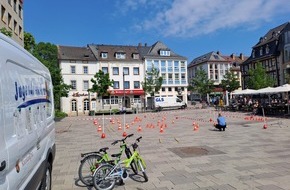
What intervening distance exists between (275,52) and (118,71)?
29.3 meters

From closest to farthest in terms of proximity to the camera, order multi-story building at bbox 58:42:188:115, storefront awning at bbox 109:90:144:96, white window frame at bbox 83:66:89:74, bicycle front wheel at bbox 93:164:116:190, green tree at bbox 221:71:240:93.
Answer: bicycle front wheel at bbox 93:164:116:190 → multi-story building at bbox 58:42:188:115 → white window frame at bbox 83:66:89:74 → storefront awning at bbox 109:90:144:96 → green tree at bbox 221:71:240:93

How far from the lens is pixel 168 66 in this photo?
60656 millimetres

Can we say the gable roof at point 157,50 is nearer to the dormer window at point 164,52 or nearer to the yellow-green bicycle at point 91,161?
the dormer window at point 164,52

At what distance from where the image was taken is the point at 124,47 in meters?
59.1

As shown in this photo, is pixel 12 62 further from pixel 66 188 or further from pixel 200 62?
pixel 200 62

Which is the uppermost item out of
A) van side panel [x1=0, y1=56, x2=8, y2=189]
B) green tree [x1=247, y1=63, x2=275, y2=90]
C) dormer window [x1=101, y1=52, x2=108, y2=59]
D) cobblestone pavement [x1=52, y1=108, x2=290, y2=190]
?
dormer window [x1=101, y1=52, x2=108, y2=59]

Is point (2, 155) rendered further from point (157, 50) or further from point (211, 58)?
point (211, 58)

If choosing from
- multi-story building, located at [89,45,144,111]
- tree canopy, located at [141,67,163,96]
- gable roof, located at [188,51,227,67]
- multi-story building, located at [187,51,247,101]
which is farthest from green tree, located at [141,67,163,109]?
gable roof, located at [188,51,227,67]

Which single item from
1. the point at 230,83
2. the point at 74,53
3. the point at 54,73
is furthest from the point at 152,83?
the point at 54,73

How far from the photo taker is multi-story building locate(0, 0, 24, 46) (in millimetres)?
28769

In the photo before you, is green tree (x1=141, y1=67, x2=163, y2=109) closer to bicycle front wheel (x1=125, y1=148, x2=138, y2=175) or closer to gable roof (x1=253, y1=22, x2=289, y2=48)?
gable roof (x1=253, y1=22, x2=289, y2=48)

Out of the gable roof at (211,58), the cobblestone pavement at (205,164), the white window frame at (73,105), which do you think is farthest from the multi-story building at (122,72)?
the cobblestone pavement at (205,164)

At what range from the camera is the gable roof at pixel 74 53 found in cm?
5067

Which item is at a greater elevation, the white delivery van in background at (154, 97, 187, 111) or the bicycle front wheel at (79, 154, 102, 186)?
the white delivery van in background at (154, 97, 187, 111)
